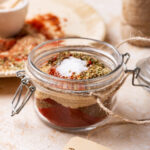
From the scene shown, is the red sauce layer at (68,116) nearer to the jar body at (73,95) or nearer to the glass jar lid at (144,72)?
the jar body at (73,95)

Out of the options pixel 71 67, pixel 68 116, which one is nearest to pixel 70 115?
pixel 68 116

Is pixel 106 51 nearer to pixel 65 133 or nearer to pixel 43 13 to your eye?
pixel 65 133

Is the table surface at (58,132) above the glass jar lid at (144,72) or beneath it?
beneath

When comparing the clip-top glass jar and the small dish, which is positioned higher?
the clip-top glass jar

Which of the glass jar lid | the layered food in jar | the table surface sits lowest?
the table surface

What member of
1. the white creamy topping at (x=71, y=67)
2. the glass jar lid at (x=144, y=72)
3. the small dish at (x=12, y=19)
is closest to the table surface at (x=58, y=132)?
the glass jar lid at (x=144, y=72)

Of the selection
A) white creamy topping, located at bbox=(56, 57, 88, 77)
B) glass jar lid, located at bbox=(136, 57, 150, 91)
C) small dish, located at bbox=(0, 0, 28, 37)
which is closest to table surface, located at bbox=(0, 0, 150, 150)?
glass jar lid, located at bbox=(136, 57, 150, 91)

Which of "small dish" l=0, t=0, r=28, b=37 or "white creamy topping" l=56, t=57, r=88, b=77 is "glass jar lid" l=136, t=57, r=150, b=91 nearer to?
"white creamy topping" l=56, t=57, r=88, b=77

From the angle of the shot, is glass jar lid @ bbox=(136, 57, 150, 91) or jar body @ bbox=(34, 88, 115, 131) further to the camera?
glass jar lid @ bbox=(136, 57, 150, 91)
